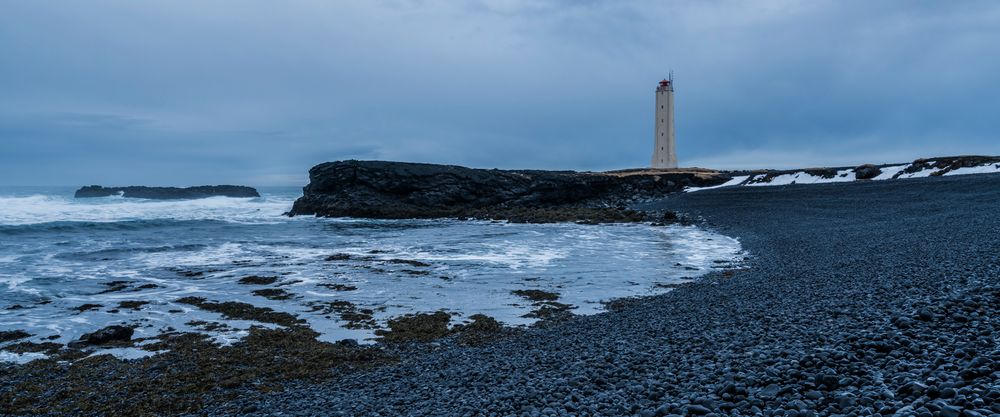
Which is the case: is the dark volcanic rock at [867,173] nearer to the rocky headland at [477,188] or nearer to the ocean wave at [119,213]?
the rocky headland at [477,188]

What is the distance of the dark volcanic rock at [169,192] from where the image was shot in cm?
10381

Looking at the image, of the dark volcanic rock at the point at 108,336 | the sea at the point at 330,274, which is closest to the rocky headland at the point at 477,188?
the sea at the point at 330,274

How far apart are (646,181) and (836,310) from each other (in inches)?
2188

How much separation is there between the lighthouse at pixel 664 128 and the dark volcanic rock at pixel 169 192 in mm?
80649

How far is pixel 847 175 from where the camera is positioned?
171ft

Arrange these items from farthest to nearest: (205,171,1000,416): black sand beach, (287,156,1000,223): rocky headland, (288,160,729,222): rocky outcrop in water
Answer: (288,160,729,222): rocky outcrop in water, (287,156,1000,223): rocky headland, (205,171,1000,416): black sand beach

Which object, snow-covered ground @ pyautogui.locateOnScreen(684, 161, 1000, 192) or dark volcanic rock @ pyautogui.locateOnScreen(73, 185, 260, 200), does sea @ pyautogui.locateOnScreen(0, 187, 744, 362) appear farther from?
dark volcanic rock @ pyautogui.locateOnScreen(73, 185, 260, 200)

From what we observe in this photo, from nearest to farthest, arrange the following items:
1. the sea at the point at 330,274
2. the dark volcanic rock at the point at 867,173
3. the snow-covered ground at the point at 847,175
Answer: the sea at the point at 330,274 → the snow-covered ground at the point at 847,175 → the dark volcanic rock at the point at 867,173

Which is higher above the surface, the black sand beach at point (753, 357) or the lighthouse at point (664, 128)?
the lighthouse at point (664, 128)

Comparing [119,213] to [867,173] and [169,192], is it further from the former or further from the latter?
[867,173]

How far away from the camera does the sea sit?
11344 mm

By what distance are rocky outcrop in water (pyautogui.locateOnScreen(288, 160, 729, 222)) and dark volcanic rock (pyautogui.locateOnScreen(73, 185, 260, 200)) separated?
6586 cm

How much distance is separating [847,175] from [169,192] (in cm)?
10930

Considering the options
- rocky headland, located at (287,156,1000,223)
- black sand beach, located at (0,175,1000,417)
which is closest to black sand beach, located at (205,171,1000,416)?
black sand beach, located at (0,175,1000,417)
